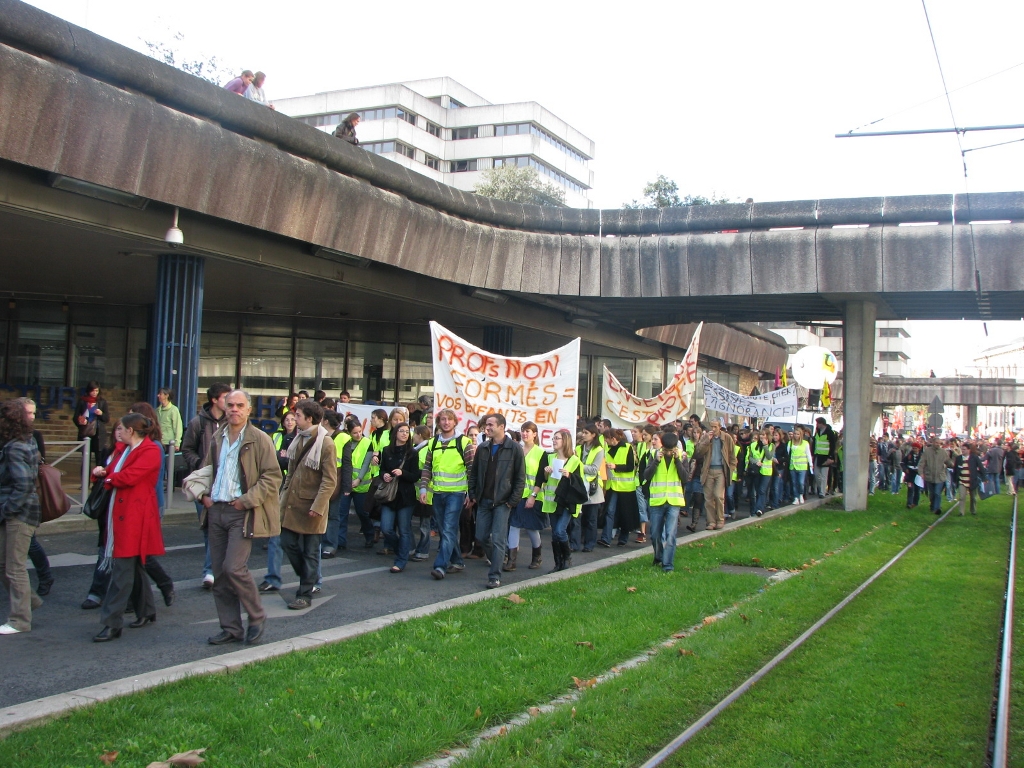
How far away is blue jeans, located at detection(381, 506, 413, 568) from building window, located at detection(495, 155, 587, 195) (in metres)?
61.2

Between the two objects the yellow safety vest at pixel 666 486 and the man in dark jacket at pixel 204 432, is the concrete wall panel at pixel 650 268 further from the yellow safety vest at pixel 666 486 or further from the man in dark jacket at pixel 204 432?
the man in dark jacket at pixel 204 432

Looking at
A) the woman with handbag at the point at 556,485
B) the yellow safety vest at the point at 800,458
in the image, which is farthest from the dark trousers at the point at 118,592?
the yellow safety vest at the point at 800,458

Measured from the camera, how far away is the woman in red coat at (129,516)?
669 cm

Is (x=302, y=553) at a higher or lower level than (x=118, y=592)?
higher

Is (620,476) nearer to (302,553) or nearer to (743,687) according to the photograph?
(302,553)

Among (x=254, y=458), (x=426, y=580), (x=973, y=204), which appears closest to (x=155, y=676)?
(x=254, y=458)

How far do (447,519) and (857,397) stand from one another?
48.0ft

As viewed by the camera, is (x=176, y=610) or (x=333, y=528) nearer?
(x=176, y=610)

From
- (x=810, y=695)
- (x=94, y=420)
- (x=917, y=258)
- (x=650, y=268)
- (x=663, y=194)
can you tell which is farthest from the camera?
(x=663, y=194)

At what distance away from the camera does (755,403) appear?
22484 millimetres

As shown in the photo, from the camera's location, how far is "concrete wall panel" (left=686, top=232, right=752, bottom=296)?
1961 cm

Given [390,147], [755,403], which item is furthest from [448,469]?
[390,147]

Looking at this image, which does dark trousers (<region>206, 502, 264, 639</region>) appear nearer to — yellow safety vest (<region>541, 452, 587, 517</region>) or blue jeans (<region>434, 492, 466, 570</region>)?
blue jeans (<region>434, 492, 466, 570</region>)

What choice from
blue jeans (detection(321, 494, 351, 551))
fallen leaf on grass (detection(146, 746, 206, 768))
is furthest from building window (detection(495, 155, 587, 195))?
fallen leaf on grass (detection(146, 746, 206, 768))
